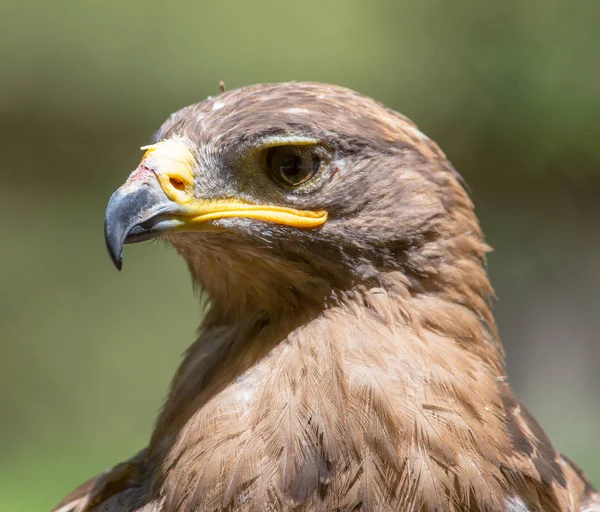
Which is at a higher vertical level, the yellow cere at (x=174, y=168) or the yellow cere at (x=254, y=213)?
the yellow cere at (x=174, y=168)

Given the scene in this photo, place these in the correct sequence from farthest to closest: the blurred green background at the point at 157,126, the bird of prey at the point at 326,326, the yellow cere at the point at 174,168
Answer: the blurred green background at the point at 157,126, the yellow cere at the point at 174,168, the bird of prey at the point at 326,326

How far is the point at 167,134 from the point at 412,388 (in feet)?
3.05

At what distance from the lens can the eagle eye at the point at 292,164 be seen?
2.20m

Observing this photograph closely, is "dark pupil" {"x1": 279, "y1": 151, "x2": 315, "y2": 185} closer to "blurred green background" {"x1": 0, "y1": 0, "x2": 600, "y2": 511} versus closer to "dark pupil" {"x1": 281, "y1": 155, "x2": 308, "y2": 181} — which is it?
"dark pupil" {"x1": 281, "y1": 155, "x2": 308, "y2": 181}

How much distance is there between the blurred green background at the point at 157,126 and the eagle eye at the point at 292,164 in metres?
4.33

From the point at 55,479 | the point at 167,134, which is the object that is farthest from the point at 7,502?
the point at 167,134

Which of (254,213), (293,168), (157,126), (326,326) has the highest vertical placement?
(157,126)

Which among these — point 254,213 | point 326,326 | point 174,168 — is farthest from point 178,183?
point 326,326

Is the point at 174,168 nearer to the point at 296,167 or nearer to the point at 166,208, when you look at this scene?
the point at 166,208

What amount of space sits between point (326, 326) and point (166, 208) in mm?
496

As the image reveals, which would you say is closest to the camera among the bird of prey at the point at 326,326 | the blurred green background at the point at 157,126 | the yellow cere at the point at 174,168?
the bird of prey at the point at 326,326

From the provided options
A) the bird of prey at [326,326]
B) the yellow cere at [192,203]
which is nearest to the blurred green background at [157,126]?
the bird of prey at [326,326]

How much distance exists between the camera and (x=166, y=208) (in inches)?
84.1

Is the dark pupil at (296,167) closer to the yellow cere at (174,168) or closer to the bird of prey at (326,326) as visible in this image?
the bird of prey at (326,326)
